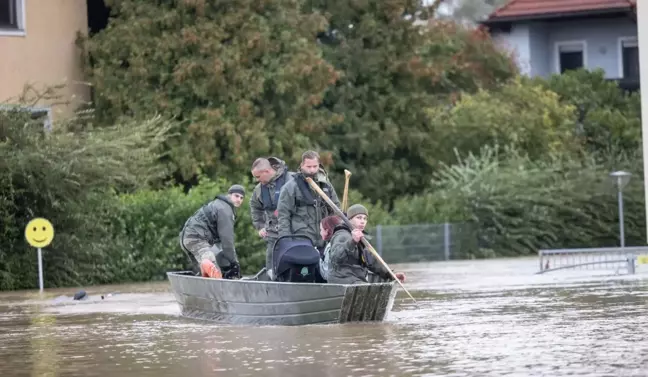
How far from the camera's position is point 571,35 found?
60281 mm

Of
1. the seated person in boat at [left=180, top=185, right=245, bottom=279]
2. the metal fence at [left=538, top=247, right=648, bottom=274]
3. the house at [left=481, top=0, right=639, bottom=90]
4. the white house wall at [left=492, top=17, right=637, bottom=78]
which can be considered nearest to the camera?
the seated person in boat at [left=180, top=185, right=245, bottom=279]

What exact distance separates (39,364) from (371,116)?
29963mm

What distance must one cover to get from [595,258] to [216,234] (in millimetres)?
16452

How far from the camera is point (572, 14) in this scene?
58.7 metres

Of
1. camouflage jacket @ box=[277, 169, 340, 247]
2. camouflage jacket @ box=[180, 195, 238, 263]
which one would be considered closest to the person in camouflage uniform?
camouflage jacket @ box=[277, 169, 340, 247]

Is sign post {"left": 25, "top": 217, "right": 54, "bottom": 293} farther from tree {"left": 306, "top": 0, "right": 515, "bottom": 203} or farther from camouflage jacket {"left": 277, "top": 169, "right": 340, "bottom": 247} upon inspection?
tree {"left": 306, "top": 0, "right": 515, "bottom": 203}

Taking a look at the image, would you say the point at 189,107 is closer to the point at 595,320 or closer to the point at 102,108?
the point at 102,108

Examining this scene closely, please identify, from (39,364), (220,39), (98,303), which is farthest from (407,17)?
(39,364)

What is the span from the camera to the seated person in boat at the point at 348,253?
59.6ft

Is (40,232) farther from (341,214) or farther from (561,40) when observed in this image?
(561,40)

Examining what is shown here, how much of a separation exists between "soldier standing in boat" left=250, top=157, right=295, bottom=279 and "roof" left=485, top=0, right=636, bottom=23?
1491 inches

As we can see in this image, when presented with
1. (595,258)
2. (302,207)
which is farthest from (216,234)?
(595,258)

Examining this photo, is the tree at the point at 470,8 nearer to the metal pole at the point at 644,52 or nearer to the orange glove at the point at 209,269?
the metal pole at the point at 644,52

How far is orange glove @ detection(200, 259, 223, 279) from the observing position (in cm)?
2047
